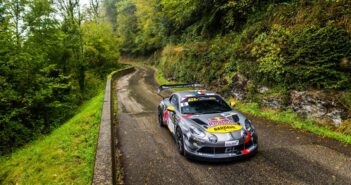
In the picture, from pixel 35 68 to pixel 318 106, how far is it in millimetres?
14575

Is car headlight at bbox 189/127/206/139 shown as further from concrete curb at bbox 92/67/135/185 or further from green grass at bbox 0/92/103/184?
green grass at bbox 0/92/103/184

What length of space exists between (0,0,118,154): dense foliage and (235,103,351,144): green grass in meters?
10.7

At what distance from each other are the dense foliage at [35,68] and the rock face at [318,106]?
40.3ft

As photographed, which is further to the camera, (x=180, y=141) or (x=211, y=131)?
(x=180, y=141)

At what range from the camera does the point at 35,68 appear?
14328mm

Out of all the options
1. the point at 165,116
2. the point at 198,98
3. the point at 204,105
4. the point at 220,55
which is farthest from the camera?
the point at 220,55

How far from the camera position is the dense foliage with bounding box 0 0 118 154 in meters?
12.1

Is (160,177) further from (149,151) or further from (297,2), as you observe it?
(297,2)

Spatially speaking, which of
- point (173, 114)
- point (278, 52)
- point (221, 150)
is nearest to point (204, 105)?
point (173, 114)

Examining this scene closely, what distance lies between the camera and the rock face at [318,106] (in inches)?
290

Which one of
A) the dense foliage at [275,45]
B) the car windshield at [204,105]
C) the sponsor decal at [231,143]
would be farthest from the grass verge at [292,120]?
the sponsor decal at [231,143]

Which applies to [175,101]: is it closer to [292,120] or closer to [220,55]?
[292,120]

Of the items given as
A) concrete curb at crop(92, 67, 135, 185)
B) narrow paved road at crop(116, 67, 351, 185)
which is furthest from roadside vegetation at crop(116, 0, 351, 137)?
concrete curb at crop(92, 67, 135, 185)

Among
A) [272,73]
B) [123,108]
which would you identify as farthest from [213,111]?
[123,108]
